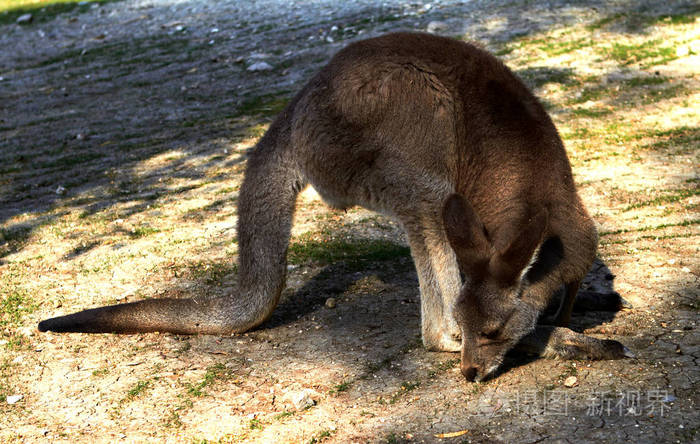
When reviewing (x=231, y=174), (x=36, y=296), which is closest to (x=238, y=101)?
(x=231, y=174)

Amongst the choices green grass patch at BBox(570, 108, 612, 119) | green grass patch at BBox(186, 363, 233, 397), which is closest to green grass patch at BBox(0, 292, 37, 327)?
green grass patch at BBox(186, 363, 233, 397)

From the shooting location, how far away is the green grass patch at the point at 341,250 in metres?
4.86

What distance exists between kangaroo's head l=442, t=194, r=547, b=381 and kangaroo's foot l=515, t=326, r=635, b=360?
0.19 metres

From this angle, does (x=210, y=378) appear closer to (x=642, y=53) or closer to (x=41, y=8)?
(x=642, y=53)

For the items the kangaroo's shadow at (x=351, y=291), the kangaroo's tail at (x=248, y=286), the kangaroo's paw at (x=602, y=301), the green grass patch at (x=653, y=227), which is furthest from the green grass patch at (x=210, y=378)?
the green grass patch at (x=653, y=227)

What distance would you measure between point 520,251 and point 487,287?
0.24m

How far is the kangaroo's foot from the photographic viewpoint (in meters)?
3.39

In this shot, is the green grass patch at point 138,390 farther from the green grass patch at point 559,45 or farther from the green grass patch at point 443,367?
the green grass patch at point 559,45

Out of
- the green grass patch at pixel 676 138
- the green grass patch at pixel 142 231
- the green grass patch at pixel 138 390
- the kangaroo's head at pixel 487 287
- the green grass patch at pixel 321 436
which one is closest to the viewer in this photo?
the green grass patch at pixel 321 436

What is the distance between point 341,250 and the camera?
4.98 metres

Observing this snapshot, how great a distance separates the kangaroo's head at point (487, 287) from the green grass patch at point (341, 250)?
1.52 m

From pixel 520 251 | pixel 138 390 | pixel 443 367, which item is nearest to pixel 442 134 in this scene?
pixel 520 251

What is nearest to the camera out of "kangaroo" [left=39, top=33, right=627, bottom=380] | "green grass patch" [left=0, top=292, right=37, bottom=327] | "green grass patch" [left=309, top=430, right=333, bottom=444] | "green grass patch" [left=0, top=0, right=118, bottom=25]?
"green grass patch" [left=309, top=430, right=333, bottom=444]

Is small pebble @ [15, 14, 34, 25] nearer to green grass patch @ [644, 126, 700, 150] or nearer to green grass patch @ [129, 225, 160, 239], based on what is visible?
green grass patch @ [129, 225, 160, 239]
